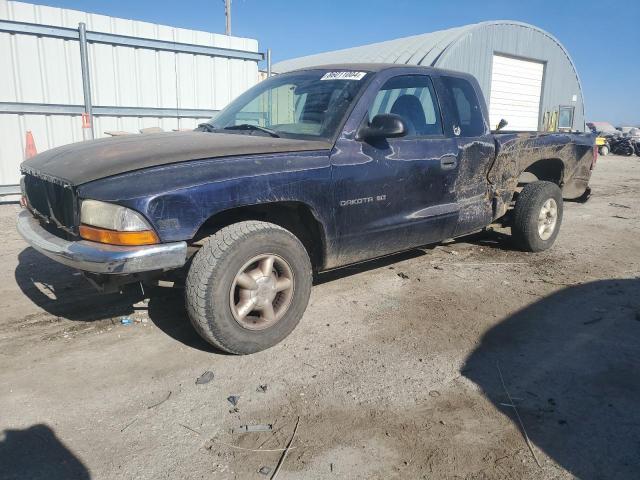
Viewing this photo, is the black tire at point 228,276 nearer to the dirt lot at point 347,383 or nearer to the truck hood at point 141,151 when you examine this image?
the dirt lot at point 347,383

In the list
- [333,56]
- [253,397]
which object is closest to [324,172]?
[253,397]

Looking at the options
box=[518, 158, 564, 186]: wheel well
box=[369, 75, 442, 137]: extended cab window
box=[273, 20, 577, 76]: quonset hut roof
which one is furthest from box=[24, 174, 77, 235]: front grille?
box=[273, 20, 577, 76]: quonset hut roof

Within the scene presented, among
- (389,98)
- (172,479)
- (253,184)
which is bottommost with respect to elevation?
(172,479)

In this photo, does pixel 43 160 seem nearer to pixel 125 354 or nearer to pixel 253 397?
pixel 125 354

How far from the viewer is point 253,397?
2.78 m

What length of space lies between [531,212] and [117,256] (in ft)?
14.2

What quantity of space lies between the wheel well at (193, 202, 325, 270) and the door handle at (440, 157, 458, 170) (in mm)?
1344

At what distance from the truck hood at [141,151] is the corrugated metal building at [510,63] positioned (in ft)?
44.2

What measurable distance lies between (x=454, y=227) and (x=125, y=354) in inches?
114

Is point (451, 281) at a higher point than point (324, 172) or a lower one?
A: lower

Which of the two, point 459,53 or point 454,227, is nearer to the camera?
point 454,227

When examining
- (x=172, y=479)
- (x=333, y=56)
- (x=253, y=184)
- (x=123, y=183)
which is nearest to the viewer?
(x=172, y=479)

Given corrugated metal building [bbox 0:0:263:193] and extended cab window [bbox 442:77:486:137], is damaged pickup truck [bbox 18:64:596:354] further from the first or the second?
corrugated metal building [bbox 0:0:263:193]

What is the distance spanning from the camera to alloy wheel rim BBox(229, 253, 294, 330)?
10.3ft
